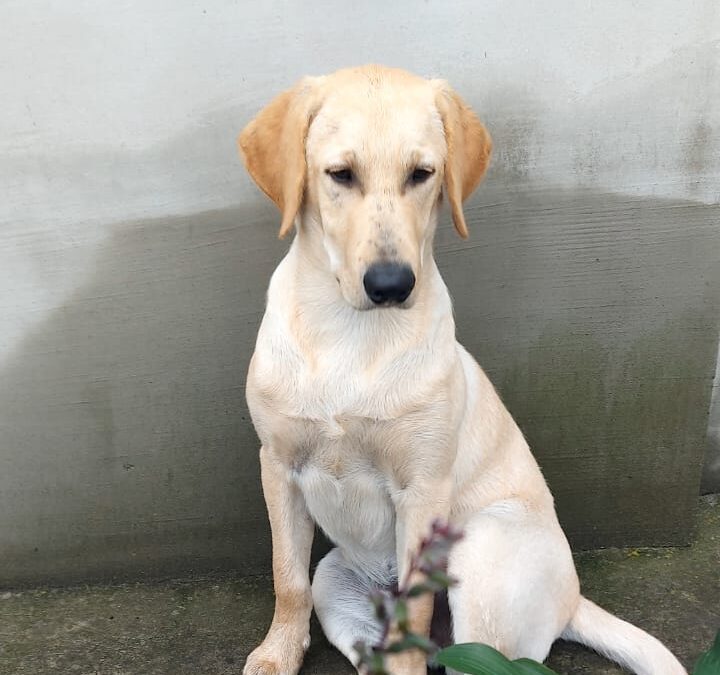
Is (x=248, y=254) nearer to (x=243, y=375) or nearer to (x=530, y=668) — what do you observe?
(x=243, y=375)

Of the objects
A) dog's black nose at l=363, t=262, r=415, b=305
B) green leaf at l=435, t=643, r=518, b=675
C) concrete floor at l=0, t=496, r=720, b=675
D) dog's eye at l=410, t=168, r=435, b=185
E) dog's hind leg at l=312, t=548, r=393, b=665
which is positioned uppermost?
dog's eye at l=410, t=168, r=435, b=185

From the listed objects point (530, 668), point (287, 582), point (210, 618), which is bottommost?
point (210, 618)

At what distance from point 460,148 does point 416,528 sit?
3.30ft

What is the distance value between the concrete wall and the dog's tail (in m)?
0.69

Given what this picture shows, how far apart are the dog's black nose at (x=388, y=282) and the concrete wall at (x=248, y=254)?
2.99ft

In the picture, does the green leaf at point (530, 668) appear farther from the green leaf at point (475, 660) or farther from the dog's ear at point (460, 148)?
the dog's ear at point (460, 148)

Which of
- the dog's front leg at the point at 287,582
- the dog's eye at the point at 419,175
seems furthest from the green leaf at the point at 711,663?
the dog's eye at the point at 419,175

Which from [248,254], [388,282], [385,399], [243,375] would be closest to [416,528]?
[385,399]

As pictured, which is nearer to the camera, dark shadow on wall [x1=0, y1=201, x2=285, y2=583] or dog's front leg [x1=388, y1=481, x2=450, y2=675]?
dog's front leg [x1=388, y1=481, x2=450, y2=675]

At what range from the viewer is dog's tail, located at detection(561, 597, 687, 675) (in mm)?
2312

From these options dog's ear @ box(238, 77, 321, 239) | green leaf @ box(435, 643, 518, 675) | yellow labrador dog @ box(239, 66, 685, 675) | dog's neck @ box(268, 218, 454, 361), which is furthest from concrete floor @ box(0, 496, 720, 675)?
dog's ear @ box(238, 77, 321, 239)

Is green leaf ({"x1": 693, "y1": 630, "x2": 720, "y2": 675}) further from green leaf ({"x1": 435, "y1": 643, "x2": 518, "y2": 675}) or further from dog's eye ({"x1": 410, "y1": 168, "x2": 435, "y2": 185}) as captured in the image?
dog's eye ({"x1": 410, "y1": 168, "x2": 435, "y2": 185})

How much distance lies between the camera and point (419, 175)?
204 cm

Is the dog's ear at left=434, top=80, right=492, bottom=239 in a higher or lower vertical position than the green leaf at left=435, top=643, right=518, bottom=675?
higher
